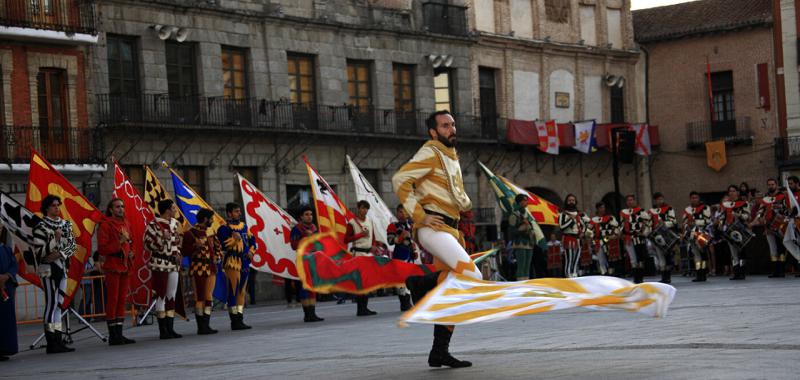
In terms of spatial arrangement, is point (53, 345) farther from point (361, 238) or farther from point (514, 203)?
point (514, 203)

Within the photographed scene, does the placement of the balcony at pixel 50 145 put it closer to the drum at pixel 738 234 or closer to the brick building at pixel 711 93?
the drum at pixel 738 234

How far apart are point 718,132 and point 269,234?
30752mm

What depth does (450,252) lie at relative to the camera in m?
10.7

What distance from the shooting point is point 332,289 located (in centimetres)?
1091

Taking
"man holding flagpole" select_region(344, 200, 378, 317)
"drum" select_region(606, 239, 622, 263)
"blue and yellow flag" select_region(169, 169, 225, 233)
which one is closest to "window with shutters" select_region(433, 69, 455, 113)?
"drum" select_region(606, 239, 622, 263)

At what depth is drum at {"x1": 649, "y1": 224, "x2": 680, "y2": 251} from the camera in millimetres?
25734

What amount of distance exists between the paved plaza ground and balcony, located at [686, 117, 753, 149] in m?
31.6

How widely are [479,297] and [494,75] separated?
1468 inches

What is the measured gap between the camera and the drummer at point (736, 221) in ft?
86.4

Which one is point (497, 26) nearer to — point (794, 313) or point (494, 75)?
point (494, 75)

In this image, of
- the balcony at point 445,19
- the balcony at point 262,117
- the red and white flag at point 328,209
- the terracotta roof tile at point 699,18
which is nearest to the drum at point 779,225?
the red and white flag at point 328,209

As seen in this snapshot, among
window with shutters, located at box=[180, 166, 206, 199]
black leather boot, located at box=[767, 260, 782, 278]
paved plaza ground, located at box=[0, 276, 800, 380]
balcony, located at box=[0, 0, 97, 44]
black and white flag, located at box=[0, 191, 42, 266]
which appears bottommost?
black leather boot, located at box=[767, 260, 782, 278]

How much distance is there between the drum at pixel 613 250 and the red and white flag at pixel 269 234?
981 centimetres

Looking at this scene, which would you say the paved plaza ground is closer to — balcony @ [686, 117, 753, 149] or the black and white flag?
the black and white flag
